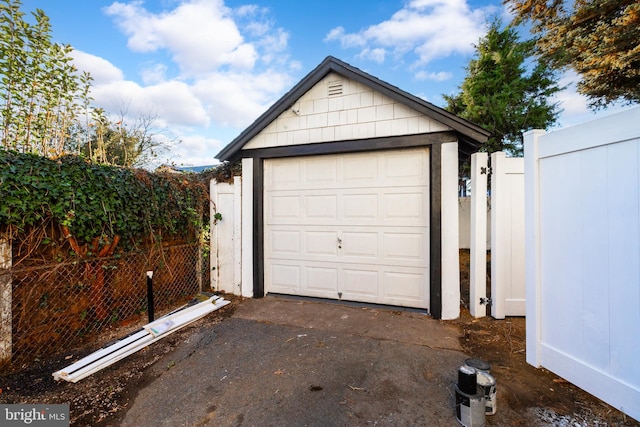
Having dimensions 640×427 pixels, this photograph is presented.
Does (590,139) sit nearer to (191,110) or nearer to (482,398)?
(482,398)

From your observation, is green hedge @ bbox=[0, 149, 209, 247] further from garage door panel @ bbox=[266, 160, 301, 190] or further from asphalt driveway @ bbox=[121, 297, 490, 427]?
asphalt driveway @ bbox=[121, 297, 490, 427]

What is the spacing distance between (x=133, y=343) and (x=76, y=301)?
2.71 ft

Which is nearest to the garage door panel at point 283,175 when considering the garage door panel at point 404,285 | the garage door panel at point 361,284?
the garage door panel at point 361,284

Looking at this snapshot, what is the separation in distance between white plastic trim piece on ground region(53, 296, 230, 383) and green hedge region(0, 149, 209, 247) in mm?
1109

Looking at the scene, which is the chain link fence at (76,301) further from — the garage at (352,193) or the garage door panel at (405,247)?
the garage door panel at (405,247)

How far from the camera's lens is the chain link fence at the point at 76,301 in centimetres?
266

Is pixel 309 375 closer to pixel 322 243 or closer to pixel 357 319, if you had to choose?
pixel 357 319

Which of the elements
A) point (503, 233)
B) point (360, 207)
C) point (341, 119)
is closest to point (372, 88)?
point (341, 119)

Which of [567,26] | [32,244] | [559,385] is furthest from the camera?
[567,26]

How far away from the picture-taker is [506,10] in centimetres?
848

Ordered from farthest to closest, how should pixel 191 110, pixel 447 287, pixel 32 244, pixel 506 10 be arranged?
pixel 191 110 → pixel 506 10 → pixel 447 287 → pixel 32 244

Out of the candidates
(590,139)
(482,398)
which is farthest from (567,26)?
(482,398)

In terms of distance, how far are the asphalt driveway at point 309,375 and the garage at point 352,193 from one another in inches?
27.5

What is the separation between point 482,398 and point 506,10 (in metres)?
10.8
